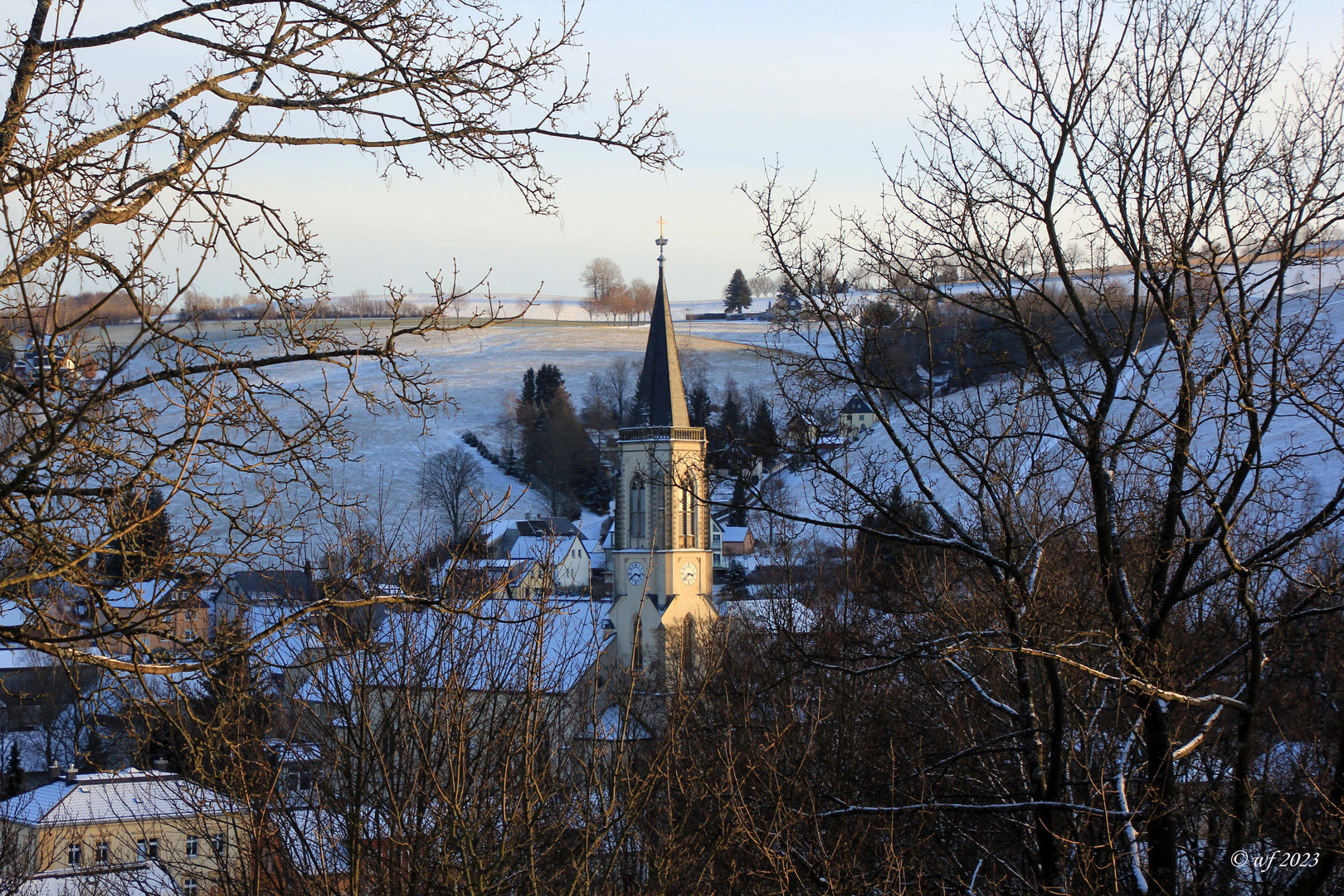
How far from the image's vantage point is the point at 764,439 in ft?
27.7

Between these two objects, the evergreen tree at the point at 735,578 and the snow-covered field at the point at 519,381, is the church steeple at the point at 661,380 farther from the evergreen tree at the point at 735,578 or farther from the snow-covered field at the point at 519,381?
the evergreen tree at the point at 735,578

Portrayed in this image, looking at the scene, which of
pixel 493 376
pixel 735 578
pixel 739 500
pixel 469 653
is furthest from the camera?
pixel 493 376

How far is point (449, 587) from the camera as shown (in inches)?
276

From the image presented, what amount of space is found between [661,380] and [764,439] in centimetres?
3680

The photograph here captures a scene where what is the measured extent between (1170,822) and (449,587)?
454 cm

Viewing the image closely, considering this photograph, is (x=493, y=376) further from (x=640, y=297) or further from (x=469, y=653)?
(x=469, y=653)

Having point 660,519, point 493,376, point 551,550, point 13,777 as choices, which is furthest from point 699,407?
point 551,550

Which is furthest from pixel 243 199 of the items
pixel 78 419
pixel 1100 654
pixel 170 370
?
pixel 1100 654

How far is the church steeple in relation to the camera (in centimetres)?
4462

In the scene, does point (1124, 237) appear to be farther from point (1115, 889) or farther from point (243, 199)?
point (243, 199)

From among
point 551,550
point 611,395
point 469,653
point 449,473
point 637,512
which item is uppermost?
point 611,395

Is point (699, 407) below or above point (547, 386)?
below

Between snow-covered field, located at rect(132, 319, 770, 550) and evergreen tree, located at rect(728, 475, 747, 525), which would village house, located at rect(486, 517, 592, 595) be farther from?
snow-covered field, located at rect(132, 319, 770, 550)

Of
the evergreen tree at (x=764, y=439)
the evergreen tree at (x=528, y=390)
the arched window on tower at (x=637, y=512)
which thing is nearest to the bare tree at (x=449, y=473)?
the evergreen tree at (x=528, y=390)
